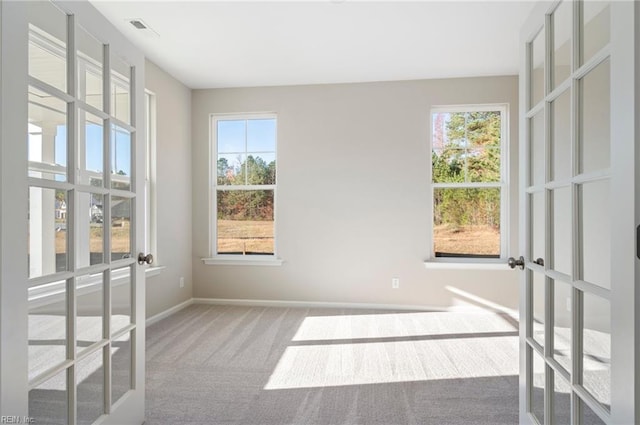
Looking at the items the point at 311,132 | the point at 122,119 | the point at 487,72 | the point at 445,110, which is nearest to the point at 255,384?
the point at 122,119

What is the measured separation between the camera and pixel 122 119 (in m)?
1.72

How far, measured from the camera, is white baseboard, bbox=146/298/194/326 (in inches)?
138

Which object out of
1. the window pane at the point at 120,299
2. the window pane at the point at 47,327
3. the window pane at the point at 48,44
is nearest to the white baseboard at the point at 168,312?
the window pane at the point at 120,299

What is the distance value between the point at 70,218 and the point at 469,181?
3.85m

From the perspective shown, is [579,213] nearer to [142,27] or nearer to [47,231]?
[47,231]

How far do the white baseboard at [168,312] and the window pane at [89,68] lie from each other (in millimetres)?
2611

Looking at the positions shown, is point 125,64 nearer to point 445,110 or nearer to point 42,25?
point 42,25

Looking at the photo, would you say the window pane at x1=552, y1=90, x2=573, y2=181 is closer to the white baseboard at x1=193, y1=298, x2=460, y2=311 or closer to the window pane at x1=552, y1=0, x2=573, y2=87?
the window pane at x1=552, y1=0, x2=573, y2=87

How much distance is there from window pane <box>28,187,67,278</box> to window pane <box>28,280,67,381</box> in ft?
0.22

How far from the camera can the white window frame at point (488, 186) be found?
3.94 m

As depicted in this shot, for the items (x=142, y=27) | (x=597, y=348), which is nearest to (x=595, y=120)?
(x=597, y=348)

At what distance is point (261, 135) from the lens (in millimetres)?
4336

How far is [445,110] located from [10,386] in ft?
13.8

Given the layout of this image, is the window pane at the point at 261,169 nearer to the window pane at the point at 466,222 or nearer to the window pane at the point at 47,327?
the window pane at the point at 466,222
